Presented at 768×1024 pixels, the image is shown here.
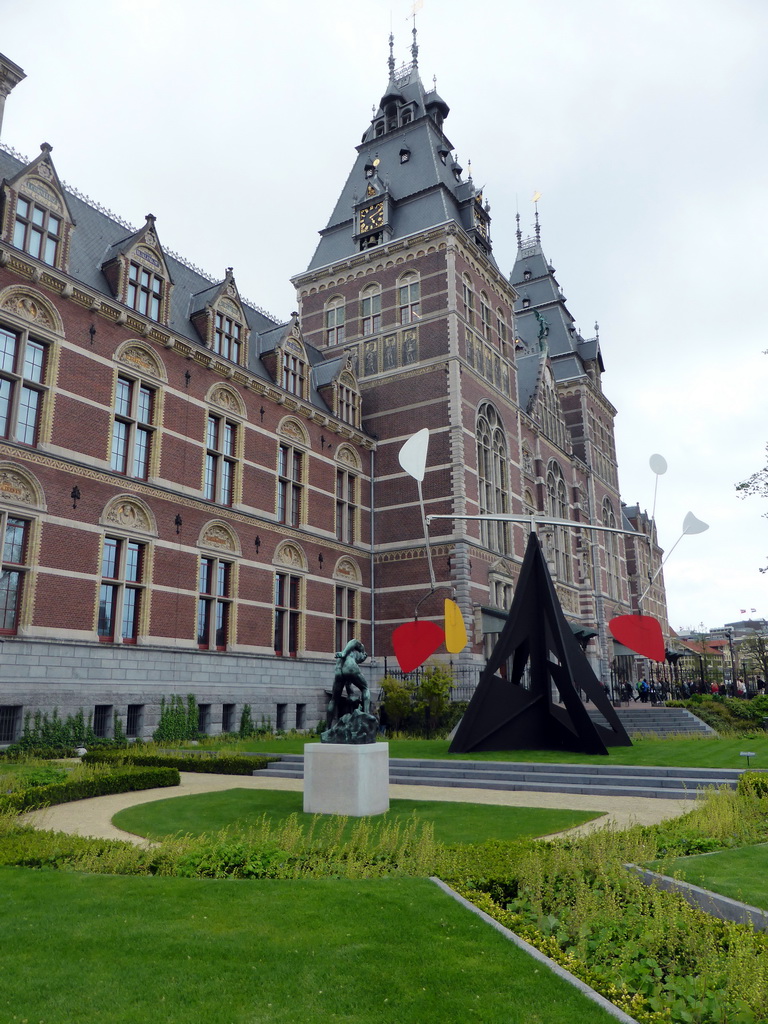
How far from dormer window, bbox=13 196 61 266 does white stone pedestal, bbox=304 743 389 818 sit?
1582cm

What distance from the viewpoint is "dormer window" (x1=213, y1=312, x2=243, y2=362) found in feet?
84.2

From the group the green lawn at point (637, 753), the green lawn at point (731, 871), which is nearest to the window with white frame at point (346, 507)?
the green lawn at point (637, 753)

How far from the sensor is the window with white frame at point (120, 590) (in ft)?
66.5

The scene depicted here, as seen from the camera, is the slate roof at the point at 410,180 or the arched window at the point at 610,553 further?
the arched window at the point at 610,553

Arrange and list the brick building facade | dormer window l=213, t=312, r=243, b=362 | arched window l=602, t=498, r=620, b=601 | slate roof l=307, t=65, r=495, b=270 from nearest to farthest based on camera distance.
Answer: the brick building facade → dormer window l=213, t=312, r=243, b=362 → slate roof l=307, t=65, r=495, b=270 → arched window l=602, t=498, r=620, b=601

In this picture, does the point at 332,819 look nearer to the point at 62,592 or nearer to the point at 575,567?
the point at 62,592

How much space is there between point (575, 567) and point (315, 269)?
78.4ft

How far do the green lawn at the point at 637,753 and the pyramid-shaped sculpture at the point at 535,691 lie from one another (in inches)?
20.4

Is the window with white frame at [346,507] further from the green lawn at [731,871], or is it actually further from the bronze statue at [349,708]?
the green lawn at [731,871]

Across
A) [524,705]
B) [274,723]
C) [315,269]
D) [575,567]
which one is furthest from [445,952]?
[575,567]

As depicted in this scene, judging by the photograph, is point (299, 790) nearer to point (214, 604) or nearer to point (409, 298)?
point (214, 604)

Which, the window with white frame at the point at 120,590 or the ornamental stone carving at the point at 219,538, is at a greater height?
the ornamental stone carving at the point at 219,538

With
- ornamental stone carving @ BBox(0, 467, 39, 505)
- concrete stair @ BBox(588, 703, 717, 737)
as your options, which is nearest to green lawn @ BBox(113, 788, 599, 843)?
ornamental stone carving @ BBox(0, 467, 39, 505)

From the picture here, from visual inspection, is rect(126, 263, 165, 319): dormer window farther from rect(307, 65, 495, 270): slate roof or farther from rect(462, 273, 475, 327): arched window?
rect(462, 273, 475, 327): arched window
